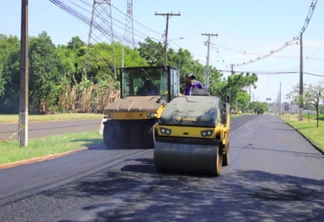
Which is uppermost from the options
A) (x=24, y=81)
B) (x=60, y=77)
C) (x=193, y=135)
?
(x=60, y=77)

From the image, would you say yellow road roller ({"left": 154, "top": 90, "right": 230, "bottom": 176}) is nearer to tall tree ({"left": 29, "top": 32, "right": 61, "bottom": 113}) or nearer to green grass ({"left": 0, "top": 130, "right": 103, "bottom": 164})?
green grass ({"left": 0, "top": 130, "right": 103, "bottom": 164})

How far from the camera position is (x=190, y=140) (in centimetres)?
985

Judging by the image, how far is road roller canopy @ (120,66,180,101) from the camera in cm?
1599

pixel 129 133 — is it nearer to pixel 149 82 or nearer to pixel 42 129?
pixel 149 82

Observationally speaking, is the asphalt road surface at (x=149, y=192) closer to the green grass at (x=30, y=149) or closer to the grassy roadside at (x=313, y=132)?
the green grass at (x=30, y=149)

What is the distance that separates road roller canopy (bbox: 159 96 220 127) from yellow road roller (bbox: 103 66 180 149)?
13.0ft

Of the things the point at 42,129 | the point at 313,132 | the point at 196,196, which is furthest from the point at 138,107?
the point at 313,132

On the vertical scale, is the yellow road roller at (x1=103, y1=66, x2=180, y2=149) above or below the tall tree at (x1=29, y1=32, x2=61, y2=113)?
below

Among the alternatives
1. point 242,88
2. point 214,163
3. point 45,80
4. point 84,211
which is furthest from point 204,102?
point 242,88

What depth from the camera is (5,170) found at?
10.3 m

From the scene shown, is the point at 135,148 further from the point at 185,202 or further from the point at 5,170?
the point at 185,202

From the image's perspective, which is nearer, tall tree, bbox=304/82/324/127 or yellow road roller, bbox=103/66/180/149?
yellow road roller, bbox=103/66/180/149

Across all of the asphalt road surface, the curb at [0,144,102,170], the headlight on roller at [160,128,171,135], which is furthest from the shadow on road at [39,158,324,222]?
the curb at [0,144,102,170]

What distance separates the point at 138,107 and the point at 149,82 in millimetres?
1804
